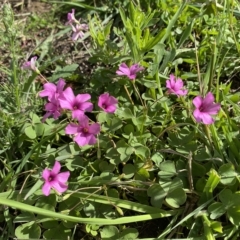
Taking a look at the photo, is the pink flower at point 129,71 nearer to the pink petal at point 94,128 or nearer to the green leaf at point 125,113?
the green leaf at point 125,113

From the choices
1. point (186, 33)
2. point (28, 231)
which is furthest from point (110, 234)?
point (186, 33)

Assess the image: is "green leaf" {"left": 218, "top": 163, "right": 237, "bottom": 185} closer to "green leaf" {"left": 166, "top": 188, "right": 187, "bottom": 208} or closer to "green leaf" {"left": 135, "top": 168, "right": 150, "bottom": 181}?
"green leaf" {"left": 166, "top": 188, "right": 187, "bottom": 208}

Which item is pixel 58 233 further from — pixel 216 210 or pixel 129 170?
pixel 216 210

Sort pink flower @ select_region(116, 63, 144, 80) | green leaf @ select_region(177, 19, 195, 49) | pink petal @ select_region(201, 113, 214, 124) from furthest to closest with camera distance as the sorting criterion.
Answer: green leaf @ select_region(177, 19, 195, 49) → pink flower @ select_region(116, 63, 144, 80) → pink petal @ select_region(201, 113, 214, 124)

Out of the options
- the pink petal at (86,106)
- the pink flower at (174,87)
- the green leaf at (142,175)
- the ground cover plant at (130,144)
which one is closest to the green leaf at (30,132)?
the ground cover plant at (130,144)

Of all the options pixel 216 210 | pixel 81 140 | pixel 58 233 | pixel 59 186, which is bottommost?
pixel 58 233

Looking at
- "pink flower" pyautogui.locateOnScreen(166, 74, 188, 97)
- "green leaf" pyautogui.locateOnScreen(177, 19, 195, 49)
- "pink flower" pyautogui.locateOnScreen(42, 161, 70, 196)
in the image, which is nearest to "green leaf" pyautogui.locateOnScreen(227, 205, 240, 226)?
"pink flower" pyautogui.locateOnScreen(166, 74, 188, 97)

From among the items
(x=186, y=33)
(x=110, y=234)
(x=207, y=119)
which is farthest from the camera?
(x=186, y=33)
